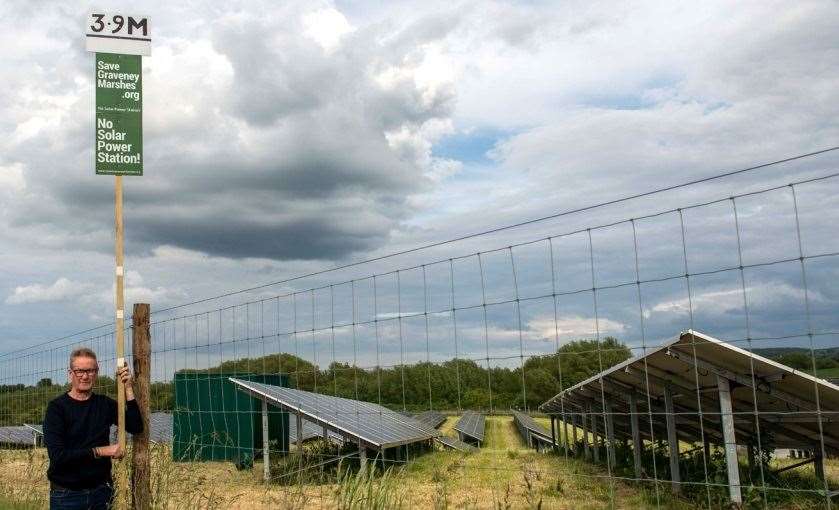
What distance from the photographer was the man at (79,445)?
526cm

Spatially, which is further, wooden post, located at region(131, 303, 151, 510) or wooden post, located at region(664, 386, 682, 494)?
wooden post, located at region(664, 386, 682, 494)

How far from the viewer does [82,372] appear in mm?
5340

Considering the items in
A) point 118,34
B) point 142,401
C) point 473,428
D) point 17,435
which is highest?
point 118,34

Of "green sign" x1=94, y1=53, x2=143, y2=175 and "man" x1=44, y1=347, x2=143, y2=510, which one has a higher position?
"green sign" x1=94, y1=53, x2=143, y2=175

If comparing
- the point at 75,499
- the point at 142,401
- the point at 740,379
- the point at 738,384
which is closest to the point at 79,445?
the point at 75,499

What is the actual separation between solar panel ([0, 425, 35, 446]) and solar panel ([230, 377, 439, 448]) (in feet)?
43.3

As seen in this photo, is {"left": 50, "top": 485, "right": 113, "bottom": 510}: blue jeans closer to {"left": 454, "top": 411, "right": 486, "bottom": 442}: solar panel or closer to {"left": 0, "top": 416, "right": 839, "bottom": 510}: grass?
{"left": 0, "top": 416, "right": 839, "bottom": 510}: grass

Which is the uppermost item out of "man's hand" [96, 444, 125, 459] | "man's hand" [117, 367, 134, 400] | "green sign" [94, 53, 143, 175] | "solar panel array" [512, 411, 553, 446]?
"green sign" [94, 53, 143, 175]

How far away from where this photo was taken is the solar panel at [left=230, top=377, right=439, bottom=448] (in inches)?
483

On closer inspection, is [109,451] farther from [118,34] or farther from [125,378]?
[118,34]

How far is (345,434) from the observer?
514 inches

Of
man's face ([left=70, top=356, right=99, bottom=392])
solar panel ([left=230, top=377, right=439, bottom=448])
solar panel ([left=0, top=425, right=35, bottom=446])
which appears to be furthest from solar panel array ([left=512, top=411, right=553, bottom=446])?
solar panel ([left=0, top=425, right=35, bottom=446])

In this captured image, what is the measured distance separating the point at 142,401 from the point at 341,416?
18.7ft

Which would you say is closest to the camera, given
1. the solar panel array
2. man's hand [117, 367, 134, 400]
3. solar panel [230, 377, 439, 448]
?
man's hand [117, 367, 134, 400]
